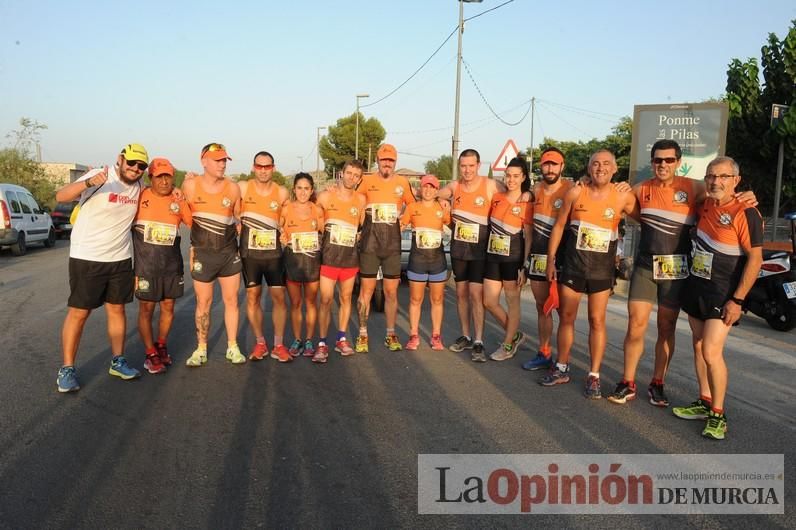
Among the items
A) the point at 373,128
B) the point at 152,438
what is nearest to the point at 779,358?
the point at 152,438

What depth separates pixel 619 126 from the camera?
1981 inches

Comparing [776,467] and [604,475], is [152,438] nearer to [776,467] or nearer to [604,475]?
[604,475]

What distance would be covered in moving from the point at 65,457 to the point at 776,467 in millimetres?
4559

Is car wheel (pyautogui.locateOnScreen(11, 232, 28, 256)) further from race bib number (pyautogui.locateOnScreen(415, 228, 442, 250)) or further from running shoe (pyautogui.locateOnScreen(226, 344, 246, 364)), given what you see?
race bib number (pyautogui.locateOnScreen(415, 228, 442, 250))

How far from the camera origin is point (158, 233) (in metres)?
5.47

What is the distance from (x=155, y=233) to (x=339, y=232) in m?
1.78

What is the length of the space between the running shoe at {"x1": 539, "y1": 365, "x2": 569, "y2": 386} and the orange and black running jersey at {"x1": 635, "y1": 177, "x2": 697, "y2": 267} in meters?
1.28

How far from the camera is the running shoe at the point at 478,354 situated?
6.10 meters

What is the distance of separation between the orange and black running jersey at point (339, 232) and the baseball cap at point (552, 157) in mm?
1988

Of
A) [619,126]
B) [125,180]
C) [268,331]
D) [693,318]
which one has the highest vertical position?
[619,126]

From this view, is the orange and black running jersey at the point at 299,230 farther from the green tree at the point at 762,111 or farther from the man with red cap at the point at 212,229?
the green tree at the point at 762,111

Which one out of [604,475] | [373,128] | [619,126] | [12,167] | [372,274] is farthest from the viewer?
[373,128]

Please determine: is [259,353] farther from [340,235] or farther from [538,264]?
[538,264]

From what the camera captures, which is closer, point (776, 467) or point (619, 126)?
point (776, 467)
